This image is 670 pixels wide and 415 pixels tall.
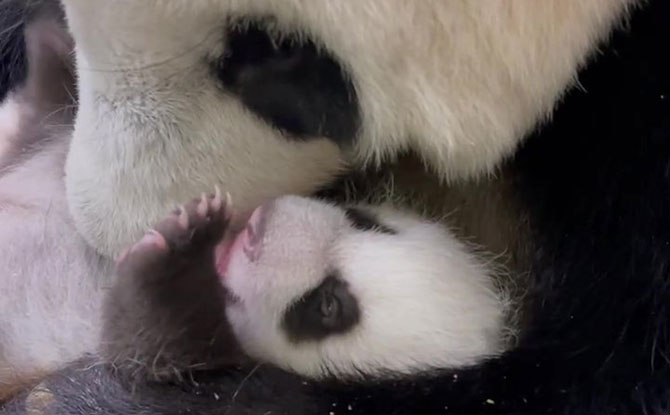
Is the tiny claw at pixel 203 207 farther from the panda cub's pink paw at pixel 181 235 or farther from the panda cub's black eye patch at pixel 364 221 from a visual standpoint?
the panda cub's black eye patch at pixel 364 221

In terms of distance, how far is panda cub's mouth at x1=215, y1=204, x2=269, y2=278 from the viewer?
35.3 inches

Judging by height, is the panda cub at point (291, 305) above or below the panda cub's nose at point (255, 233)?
below

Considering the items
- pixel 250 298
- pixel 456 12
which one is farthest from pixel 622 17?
pixel 250 298

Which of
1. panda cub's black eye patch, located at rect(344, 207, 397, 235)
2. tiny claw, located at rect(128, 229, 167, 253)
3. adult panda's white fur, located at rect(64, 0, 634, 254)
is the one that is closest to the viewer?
adult panda's white fur, located at rect(64, 0, 634, 254)

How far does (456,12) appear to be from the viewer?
0.77 meters

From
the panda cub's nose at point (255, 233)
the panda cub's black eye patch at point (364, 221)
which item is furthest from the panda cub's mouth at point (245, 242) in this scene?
the panda cub's black eye patch at point (364, 221)

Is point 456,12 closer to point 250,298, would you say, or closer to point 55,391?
point 250,298

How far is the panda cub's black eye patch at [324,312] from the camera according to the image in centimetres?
93

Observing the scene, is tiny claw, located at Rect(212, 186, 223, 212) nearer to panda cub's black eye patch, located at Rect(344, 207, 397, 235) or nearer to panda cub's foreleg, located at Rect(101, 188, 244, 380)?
panda cub's foreleg, located at Rect(101, 188, 244, 380)

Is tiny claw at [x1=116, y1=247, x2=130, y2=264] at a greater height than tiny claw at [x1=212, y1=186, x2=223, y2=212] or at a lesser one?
lesser

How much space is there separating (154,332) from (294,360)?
12cm

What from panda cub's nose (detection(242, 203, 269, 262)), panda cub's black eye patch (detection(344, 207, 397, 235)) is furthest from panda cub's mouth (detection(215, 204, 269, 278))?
panda cub's black eye patch (detection(344, 207, 397, 235))

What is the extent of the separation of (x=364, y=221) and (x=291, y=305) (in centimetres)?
11

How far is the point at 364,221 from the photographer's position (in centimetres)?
99
